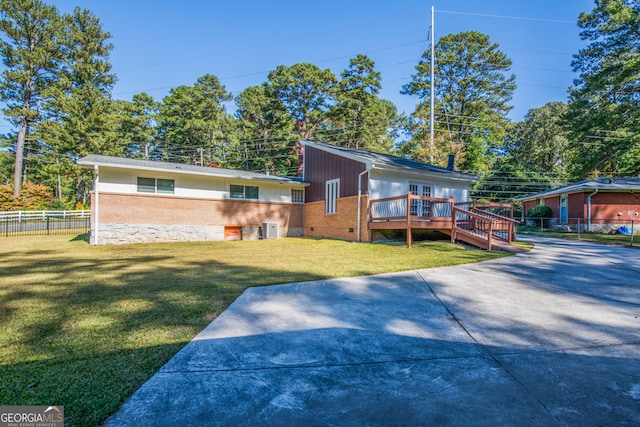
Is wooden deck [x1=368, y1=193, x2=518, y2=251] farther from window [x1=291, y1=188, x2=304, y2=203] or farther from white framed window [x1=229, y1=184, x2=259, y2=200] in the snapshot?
white framed window [x1=229, y1=184, x2=259, y2=200]

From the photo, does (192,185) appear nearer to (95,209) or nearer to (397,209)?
(95,209)

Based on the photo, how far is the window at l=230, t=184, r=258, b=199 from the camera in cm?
1605

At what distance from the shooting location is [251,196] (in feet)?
54.2

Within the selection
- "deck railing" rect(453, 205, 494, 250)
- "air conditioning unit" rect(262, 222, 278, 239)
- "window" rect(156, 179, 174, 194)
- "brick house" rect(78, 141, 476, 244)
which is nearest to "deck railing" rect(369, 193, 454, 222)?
"brick house" rect(78, 141, 476, 244)

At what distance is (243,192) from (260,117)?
20222mm

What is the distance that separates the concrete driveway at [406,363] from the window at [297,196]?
13.1m

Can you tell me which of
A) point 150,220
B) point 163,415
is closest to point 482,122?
point 150,220

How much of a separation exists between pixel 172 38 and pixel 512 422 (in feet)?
71.4

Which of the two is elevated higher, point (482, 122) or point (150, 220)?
point (482, 122)

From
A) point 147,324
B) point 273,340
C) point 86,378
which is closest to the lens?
point 86,378

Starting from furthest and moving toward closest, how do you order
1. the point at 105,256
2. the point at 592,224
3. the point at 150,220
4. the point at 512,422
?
1. the point at 592,224
2. the point at 150,220
3. the point at 105,256
4. the point at 512,422

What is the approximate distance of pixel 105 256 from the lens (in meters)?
Result: 9.07

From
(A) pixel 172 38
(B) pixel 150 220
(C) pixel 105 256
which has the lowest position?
(C) pixel 105 256

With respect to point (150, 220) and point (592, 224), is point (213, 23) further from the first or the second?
point (592, 224)
